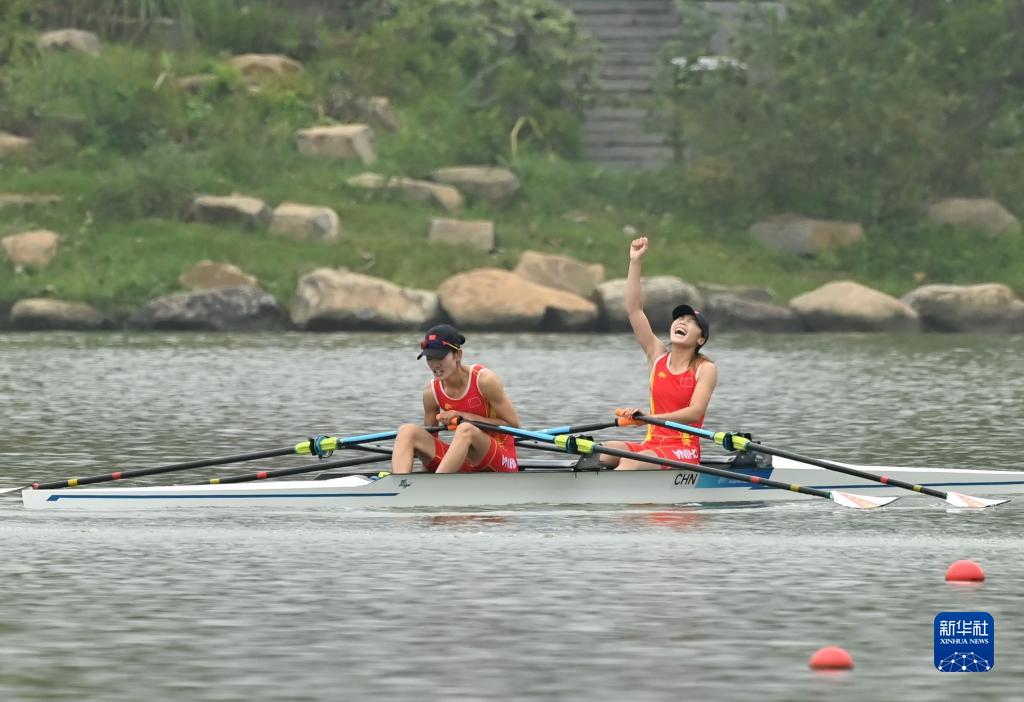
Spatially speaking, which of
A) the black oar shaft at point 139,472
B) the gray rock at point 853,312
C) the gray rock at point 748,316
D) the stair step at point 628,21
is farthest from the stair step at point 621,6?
the black oar shaft at point 139,472

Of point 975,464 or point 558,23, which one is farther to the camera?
point 558,23

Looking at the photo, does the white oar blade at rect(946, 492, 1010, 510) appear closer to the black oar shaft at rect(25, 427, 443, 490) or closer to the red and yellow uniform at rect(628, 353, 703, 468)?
the red and yellow uniform at rect(628, 353, 703, 468)

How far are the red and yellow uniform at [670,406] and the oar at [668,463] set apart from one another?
68cm

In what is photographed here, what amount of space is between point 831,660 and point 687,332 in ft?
23.3

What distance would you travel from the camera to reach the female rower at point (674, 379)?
17828 millimetres

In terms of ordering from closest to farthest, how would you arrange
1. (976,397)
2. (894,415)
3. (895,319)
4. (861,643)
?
(861,643), (894,415), (976,397), (895,319)

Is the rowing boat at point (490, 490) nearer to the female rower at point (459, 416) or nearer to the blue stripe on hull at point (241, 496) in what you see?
the blue stripe on hull at point (241, 496)

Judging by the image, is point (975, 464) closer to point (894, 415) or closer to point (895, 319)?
point (894, 415)

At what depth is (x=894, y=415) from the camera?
26.5m

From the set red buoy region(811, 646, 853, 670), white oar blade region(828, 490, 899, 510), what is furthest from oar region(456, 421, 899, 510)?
red buoy region(811, 646, 853, 670)

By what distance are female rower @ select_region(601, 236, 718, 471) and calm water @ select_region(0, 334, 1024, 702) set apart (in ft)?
2.59

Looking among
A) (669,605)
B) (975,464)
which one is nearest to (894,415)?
(975,464)

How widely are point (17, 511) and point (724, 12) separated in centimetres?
3809

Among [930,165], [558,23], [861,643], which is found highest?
[558,23]
